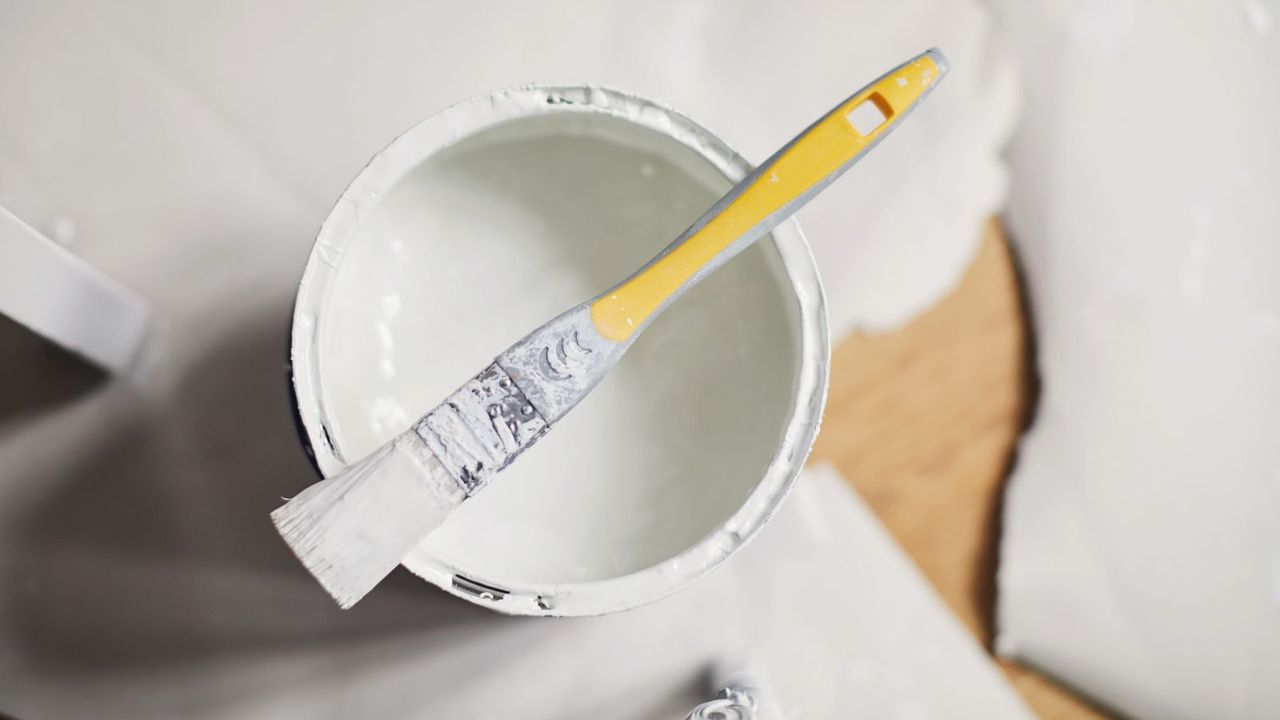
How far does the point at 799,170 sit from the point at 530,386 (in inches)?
6.2

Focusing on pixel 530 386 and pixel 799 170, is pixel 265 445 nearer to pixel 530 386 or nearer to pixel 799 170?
pixel 530 386

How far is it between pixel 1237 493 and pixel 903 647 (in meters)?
0.28

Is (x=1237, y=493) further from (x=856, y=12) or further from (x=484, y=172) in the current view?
(x=484, y=172)

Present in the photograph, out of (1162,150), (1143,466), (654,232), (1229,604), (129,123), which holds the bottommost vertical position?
(1229,604)

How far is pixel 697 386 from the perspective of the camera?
0.53 metres

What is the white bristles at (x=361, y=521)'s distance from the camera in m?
0.37

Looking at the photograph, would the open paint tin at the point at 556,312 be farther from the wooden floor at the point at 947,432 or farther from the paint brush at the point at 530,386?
the wooden floor at the point at 947,432

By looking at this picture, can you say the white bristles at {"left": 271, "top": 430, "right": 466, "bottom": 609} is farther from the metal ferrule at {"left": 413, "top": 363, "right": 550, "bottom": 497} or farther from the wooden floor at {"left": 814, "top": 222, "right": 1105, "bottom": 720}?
the wooden floor at {"left": 814, "top": 222, "right": 1105, "bottom": 720}

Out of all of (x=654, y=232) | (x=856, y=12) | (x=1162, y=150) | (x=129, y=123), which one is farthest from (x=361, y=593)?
(x=1162, y=150)

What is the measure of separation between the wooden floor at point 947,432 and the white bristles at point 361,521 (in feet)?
1.10

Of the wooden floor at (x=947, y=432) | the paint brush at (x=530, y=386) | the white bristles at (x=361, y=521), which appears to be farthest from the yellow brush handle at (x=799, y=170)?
the wooden floor at (x=947, y=432)

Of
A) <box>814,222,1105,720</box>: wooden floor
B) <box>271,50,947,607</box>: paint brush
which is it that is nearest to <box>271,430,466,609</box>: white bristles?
<box>271,50,947,607</box>: paint brush

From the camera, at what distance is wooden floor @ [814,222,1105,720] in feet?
2.05

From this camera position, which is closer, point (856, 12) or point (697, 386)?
point (697, 386)
